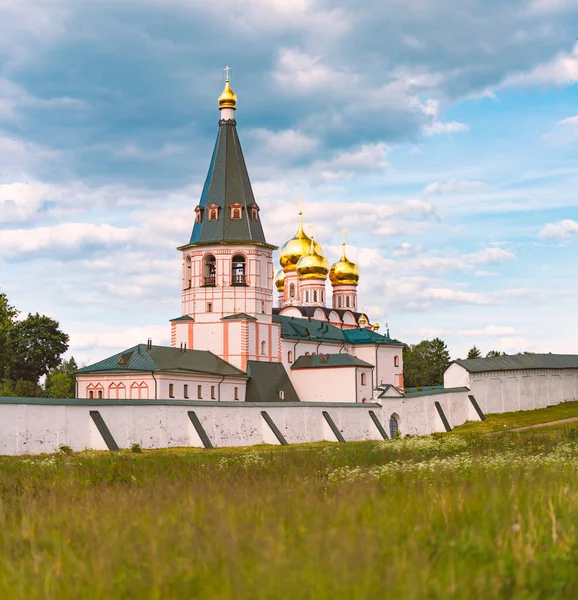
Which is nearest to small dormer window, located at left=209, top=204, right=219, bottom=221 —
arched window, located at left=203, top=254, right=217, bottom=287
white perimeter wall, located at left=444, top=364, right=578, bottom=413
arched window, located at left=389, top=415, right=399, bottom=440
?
arched window, located at left=203, top=254, right=217, bottom=287

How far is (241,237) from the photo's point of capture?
53.8 m

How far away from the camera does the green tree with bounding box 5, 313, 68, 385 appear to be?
212ft

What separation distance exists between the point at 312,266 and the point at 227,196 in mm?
22516

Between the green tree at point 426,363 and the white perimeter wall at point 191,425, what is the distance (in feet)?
155

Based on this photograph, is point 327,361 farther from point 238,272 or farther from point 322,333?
point 322,333

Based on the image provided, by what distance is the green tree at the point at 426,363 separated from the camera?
9562cm

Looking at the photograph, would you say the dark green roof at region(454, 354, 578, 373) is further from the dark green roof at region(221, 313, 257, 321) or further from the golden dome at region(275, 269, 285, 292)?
the golden dome at region(275, 269, 285, 292)

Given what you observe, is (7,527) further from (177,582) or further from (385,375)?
(385,375)

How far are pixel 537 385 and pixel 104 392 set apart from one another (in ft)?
76.1

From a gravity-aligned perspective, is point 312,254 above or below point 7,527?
above

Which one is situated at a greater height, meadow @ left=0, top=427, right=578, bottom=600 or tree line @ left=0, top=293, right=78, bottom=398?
tree line @ left=0, top=293, right=78, bottom=398

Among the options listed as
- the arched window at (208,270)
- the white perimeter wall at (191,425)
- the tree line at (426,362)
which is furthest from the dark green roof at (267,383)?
the tree line at (426,362)

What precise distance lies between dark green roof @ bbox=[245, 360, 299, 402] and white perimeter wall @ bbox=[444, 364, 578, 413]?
33.4ft

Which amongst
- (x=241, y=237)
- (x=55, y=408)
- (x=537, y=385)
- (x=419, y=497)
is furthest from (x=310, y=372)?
(x=419, y=497)
